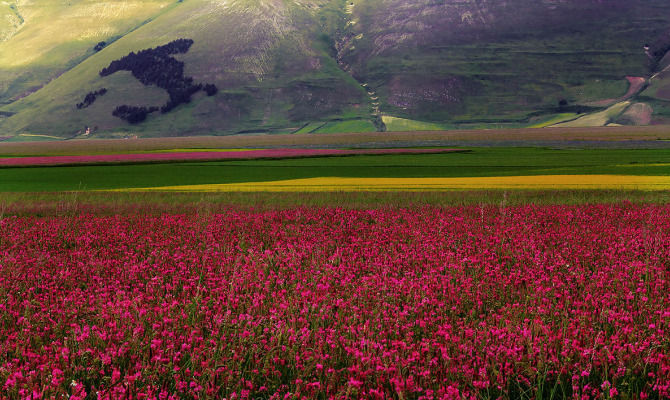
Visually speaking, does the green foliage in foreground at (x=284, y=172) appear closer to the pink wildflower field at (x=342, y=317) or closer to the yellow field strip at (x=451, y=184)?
the yellow field strip at (x=451, y=184)

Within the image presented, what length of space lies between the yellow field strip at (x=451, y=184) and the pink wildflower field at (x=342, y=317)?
1796cm

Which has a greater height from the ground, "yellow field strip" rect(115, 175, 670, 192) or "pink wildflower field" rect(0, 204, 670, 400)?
"pink wildflower field" rect(0, 204, 670, 400)

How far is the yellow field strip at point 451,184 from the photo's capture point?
1302 inches

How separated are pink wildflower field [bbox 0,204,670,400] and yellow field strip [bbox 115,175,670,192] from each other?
1796 cm

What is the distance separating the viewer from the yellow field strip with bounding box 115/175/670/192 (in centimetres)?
3306

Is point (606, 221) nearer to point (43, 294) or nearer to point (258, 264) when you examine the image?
point (258, 264)

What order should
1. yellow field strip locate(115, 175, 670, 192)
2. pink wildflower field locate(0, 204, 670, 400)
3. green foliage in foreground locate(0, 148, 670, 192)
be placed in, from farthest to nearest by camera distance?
green foliage in foreground locate(0, 148, 670, 192)
yellow field strip locate(115, 175, 670, 192)
pink wildflower field locate(0, 204, 670, 400)

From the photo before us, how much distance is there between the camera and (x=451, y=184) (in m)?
35.3

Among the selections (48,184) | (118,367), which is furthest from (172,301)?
(48,184)

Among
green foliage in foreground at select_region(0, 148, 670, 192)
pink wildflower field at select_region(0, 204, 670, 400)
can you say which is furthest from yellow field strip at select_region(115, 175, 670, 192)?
pink wildflower field at select_region(0, 204, 670, 400)

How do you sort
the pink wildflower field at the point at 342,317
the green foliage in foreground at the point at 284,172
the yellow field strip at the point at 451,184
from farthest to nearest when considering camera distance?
the green foliage in foreground at the point at 284,172
the yellow field strip at the point at 451,184
the pink wildflower field at the point at 342,317

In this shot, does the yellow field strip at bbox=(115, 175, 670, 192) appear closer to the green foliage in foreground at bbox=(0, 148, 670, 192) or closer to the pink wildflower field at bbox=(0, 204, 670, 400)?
the green foliage in foreground at bbox=(0, 148, 670, 192)

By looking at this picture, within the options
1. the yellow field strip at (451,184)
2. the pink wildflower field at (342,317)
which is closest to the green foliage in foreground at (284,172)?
the yellow field strip at (451,184)

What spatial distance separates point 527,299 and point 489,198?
61.2 feet
